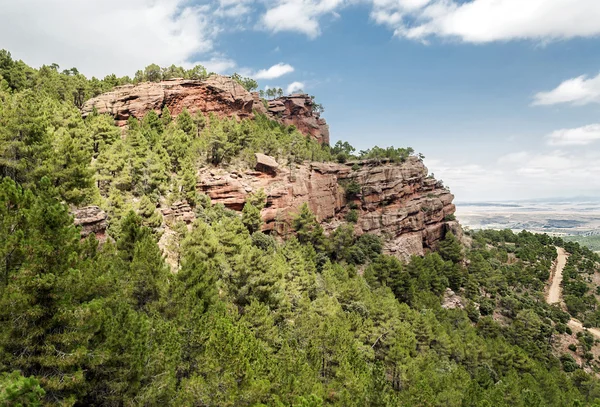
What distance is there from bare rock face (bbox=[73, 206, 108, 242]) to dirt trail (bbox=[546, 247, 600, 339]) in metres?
86.1

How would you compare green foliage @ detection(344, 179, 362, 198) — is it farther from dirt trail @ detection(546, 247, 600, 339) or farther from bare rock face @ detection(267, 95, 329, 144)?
dirt trail @ detection(546, 247, 600, 339)

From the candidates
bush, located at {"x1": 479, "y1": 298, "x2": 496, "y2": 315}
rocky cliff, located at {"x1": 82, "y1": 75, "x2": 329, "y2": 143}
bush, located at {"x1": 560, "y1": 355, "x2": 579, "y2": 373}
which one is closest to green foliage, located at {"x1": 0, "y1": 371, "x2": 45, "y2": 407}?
rocky cliff, located at {"x1": 82, "y1": 75, "x2": 329, "y2": 143}

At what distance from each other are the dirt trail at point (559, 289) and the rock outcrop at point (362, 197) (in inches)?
1002

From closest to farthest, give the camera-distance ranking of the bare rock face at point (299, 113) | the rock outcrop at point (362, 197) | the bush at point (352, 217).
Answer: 1. the rock outcrop at point (362, 197)
2. the bush at point (352, 217)
3. the bare rock face at point (299, 113)

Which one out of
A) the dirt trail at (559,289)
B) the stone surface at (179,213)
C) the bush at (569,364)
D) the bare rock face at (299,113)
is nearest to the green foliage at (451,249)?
the dirt trail at (559,289)

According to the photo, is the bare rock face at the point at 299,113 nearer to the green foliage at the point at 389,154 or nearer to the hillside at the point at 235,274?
the hillside at the point at 235,274

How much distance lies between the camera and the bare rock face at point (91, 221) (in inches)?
876

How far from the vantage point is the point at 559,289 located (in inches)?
3300

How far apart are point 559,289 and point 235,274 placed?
9169 centimetres

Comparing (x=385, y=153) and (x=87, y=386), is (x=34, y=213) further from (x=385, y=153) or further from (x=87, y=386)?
(x=385, y=153)

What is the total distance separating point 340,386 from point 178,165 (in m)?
44.0

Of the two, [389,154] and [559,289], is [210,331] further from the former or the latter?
[559,289]

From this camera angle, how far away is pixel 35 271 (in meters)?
9.98

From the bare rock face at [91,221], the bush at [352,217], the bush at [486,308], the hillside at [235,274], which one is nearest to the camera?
the hillside at [235,274]
